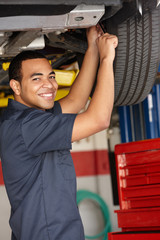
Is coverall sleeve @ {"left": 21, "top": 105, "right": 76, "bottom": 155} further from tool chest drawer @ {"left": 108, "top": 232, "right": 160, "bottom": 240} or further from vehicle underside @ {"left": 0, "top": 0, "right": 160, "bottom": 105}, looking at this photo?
tool chest drawer @ {"left": 108, "top": 232, "right": 160, "bottom": 240}

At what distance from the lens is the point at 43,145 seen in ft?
5.36

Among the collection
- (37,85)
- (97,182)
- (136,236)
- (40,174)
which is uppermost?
(37,85)

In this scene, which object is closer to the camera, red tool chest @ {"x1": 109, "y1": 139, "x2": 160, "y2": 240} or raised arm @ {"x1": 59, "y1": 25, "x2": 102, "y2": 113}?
raised arm @ {"x1": 59, "y1": 25, "x2": 102, "y2": 113}

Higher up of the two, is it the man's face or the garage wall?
the man's face

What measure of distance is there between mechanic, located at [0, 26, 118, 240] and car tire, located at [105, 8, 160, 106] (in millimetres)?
139

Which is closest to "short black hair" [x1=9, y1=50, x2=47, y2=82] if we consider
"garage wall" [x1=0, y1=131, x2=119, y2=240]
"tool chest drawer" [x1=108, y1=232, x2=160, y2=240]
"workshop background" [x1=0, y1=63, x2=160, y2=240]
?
"tool chest drawer" [x1=108, y1=232, x2=160, y2=240]

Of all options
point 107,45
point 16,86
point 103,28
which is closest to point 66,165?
point 16,86

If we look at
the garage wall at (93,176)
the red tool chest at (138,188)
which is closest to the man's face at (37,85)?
the red tool chest at (138,188)

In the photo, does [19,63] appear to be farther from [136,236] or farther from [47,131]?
[136,236]

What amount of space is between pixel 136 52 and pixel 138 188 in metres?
0.82

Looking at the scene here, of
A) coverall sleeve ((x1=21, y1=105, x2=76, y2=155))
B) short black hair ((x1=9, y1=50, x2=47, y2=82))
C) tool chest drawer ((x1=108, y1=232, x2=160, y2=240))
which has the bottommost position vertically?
tool chest drawer ((x1=108, y1=232, x2=160, y2=240))

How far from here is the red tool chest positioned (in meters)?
2.27

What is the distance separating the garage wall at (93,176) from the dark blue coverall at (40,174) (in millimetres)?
3816

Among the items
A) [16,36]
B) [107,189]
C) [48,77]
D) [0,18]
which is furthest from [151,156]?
[107,189]
